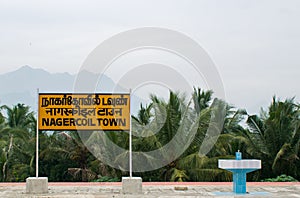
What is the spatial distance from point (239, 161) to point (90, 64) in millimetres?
6143

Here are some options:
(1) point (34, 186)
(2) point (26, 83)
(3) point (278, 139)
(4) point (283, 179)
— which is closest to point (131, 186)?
(1) point (34, 186)

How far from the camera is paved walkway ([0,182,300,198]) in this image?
12.6m

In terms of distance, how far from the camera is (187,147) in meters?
18.3

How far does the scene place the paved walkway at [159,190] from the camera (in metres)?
12.6

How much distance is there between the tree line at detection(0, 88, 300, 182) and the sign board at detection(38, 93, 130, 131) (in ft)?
16.6

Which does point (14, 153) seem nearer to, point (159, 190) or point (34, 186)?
point (34, 186)

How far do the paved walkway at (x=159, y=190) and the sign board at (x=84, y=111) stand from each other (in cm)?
165

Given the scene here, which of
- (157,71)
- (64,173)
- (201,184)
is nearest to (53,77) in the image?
(64,173)

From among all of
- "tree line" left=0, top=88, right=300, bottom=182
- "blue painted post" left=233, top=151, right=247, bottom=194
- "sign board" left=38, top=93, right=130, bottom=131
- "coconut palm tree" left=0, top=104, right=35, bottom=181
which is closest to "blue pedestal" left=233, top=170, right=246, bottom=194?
"blue painted post" left=233, top=151, right=247, bottom=194

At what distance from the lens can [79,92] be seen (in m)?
13.1

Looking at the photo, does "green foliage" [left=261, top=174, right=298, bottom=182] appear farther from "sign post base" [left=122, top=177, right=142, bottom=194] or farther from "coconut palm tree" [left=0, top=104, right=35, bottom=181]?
"coconut palm tree" [left=0, top=104, right=35, bottom=181]

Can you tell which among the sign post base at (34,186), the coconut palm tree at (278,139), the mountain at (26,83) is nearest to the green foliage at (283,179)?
the coconut palm tree at (278,139)

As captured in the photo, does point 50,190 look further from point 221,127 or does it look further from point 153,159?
point 221,127

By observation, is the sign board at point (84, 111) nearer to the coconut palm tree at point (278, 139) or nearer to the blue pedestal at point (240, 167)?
the blue pedestal at point (240, 167)
